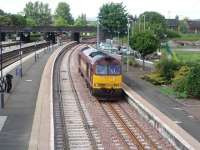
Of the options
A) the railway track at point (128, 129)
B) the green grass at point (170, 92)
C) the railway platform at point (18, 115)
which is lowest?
the railway track at point (128, 129)

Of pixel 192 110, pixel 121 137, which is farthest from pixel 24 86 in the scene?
pixel 121 137

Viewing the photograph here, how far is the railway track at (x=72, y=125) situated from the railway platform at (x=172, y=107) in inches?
166

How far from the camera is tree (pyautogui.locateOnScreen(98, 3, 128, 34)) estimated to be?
5251 inches

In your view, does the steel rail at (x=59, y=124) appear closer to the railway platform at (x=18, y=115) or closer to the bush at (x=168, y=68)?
the railway platform at (x=18, y=115)

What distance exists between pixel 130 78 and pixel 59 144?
25.5 m

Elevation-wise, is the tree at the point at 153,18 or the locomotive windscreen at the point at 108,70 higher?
the tree at the point at 153,18

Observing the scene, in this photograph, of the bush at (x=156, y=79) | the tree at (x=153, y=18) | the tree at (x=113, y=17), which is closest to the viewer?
the bush at (x=156, y=79)

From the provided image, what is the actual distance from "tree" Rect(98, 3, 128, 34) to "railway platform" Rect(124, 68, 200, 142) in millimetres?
91137

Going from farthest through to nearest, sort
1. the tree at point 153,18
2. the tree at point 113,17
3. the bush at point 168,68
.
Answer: the tree at point 153,18 → the tree at point 113,17 → the bush at point 168,68

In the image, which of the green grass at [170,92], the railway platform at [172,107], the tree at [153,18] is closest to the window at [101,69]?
the railway platform at [172,107]

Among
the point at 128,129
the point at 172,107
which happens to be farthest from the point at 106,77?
the point at 128,129

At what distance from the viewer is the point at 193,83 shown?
109ft

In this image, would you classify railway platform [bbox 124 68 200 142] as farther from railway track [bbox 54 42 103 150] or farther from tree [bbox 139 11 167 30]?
tree [bbox 139 11 167 30]

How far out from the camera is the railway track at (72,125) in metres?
21.4
